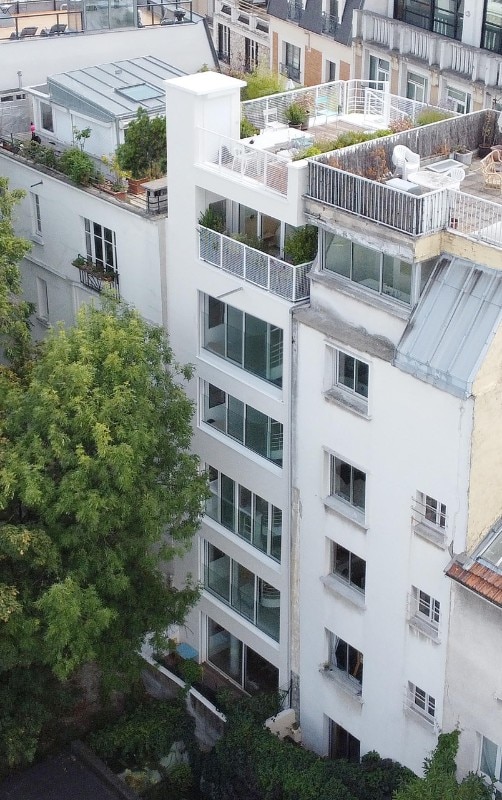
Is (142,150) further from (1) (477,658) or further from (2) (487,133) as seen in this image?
(1) (477,658)

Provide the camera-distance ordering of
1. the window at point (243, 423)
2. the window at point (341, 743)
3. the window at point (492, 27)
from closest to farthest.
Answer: the window at point (243, 423) < the window at point (341, 743) < the window at point (492, 27)

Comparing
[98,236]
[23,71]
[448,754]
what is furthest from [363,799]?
[23,71]

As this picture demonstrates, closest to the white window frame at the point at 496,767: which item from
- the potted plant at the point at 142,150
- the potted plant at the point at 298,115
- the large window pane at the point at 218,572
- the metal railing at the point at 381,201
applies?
the large window pane at the point at 218,572

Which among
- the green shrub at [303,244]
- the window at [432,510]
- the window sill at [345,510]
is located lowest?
the window sill at [345,510]

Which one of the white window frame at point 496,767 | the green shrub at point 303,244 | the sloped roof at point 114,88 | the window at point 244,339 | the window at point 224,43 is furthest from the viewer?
the window at point 224,43

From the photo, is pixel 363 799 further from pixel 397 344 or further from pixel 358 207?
pixel 358 207

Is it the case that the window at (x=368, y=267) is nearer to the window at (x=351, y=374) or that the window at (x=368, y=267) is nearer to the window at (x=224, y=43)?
the window at (x=351, y=374)

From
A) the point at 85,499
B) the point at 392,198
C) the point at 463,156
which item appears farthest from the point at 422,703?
the point at 463,156
